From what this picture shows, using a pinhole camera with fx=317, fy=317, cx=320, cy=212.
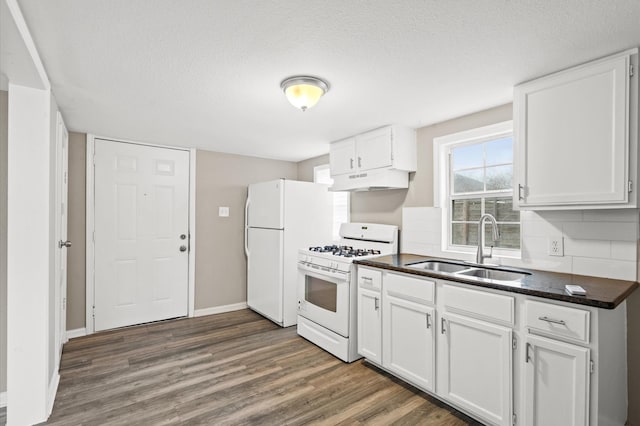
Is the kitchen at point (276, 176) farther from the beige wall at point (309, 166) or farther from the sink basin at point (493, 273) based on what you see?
the sink basin at point (493, 273)

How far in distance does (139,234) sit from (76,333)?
1.20 m

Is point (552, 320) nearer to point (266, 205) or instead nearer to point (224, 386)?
point (224, 386)

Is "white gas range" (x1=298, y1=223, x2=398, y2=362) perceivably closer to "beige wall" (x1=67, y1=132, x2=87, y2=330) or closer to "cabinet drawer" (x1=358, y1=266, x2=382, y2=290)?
"cabinet drawer" (x1=358, y1=266, x2=382, y2=290)

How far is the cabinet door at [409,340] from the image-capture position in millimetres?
2199

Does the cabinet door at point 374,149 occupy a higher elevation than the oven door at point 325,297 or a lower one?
higher

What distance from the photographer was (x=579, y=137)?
1.87 meters

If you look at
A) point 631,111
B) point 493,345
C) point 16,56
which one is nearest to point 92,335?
point 16,56

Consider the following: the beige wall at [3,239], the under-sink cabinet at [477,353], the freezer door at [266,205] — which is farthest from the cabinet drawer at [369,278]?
A: the beige wall at [3,239]

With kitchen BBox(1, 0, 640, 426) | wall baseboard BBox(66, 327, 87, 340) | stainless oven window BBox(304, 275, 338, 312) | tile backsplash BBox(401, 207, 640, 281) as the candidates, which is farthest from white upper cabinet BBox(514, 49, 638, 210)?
wall baseboard BBox(66, 327, 87, 340)

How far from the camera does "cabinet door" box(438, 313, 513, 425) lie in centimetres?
181

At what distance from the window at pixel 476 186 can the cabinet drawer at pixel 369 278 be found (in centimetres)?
80

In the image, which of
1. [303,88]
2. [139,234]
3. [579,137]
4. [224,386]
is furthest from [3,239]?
[579,137]

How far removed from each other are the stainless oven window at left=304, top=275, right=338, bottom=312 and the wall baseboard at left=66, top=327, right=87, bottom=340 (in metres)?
2.45

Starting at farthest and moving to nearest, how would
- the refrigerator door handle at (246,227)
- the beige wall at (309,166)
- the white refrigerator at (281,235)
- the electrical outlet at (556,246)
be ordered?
the beige wall at (309,166)
the refrigerator door handle at (246,227)
the white refrigerator at (281,235)
the electrical outlet at (556,246)
